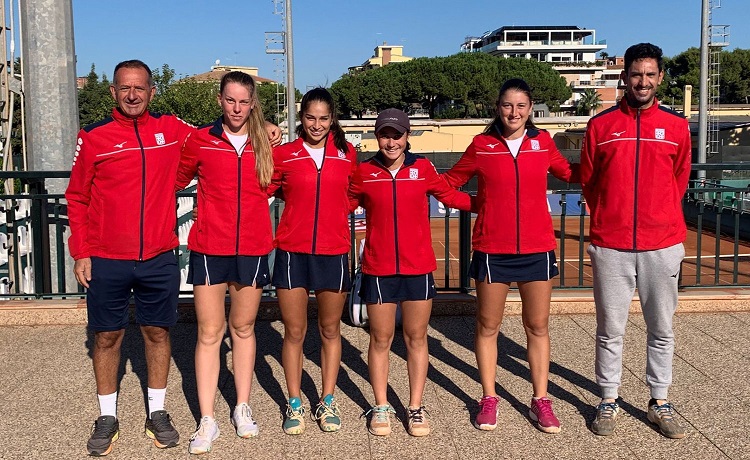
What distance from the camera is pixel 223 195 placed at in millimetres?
3896

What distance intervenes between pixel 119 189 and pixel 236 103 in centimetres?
70

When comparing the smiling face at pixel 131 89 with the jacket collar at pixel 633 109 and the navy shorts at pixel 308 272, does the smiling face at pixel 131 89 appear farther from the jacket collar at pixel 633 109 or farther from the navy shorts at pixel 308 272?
the jacket collar at pixel 633 109

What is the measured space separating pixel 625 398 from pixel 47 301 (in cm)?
464

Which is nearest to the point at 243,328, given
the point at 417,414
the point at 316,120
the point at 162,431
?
the point at 162,431

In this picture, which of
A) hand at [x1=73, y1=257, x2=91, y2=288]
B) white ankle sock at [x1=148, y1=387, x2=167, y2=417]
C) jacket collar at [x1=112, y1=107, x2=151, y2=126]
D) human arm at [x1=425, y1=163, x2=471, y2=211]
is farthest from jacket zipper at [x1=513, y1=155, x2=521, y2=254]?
hand at [x1=73, y1=257, x2=91, y2=288]

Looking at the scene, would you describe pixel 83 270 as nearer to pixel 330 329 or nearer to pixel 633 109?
pixel 330 329

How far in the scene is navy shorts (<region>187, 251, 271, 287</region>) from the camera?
13.0ft

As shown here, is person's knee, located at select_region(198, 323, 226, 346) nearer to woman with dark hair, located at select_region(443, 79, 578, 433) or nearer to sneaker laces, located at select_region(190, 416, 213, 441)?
sneaker laces, located at select_region(190, 416, 213, 441)

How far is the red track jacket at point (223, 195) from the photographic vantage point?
389 centimetres

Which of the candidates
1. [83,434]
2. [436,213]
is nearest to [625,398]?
[83,434]

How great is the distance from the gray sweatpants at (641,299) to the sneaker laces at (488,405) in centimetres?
59

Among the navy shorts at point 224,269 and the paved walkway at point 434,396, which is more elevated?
the navy shorts at point 224,269

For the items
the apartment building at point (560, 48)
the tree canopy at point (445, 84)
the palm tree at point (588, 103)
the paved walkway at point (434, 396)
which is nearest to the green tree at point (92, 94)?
the tree canopy at point (445, 84)

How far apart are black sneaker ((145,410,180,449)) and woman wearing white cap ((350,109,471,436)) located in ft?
3.37
